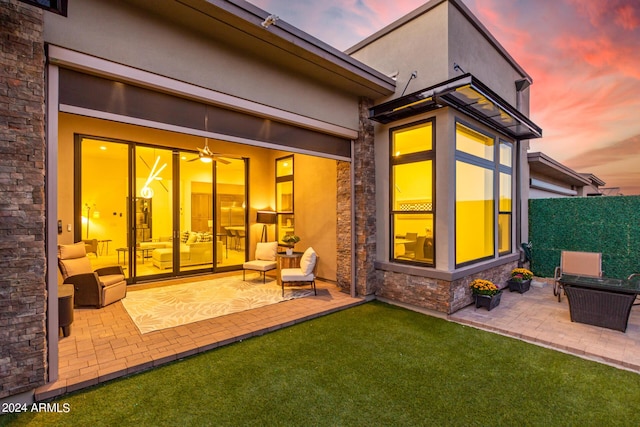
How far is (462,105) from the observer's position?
470 centimetres

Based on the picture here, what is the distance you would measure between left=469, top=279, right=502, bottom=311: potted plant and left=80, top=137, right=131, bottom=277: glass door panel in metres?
7.49

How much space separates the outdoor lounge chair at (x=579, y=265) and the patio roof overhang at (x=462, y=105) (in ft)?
9.11

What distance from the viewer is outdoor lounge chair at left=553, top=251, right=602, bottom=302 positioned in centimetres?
549

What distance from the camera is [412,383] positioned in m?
2.83

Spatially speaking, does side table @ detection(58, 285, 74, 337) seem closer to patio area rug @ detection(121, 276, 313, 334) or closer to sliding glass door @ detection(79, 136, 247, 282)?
patio area rug @ detection(121, 276, 313, 334)

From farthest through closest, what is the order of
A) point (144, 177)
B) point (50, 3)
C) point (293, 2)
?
1. point (293, 2)
2. point (144, 177)
3. point (50, 3)

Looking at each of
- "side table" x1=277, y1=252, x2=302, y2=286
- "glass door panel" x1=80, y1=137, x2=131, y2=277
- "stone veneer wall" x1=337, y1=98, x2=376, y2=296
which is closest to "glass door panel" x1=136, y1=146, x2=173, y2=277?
"glass door panel" x1=80, y1=137, x2=131, y2=277

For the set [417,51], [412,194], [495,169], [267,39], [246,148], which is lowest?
[412,194]

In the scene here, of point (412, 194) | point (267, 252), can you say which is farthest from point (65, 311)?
point (412, 194)

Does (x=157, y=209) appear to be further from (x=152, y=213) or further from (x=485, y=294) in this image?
(x=485, y=294)

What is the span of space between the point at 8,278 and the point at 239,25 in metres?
3.52

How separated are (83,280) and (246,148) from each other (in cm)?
512

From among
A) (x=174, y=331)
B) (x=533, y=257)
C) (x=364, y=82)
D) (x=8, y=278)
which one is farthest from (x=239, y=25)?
(x=533, y=257)

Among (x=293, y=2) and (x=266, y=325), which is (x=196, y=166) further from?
(x=293, y=2)
